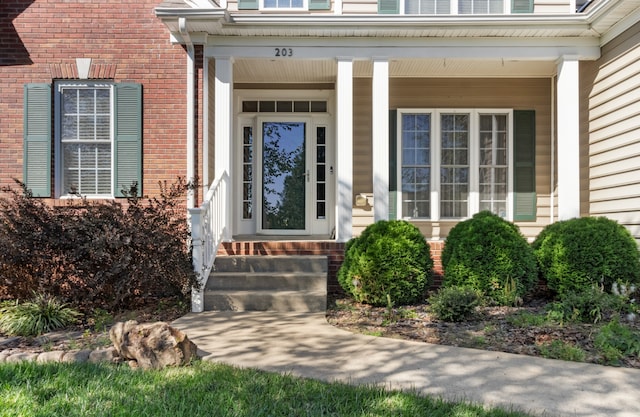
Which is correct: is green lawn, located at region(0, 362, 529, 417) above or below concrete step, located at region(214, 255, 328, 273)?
below

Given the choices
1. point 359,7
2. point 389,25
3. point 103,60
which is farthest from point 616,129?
point 103,60

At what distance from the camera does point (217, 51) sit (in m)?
6.46

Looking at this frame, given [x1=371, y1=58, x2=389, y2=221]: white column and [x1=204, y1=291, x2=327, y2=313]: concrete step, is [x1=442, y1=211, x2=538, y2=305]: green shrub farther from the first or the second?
→ [x1=204, y1=291, x2=327, y2=313]: concrete step

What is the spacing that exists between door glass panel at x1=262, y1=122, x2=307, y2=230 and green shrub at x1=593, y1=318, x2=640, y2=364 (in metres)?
4.97

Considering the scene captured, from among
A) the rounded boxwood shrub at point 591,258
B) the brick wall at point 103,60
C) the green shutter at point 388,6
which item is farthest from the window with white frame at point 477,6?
the brick wall at point 103,60

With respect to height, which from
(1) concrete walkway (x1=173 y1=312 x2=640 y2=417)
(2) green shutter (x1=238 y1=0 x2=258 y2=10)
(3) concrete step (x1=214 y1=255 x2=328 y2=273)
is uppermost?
(2) green shutter (x1=238 y1=0 x2=258 y2=10)

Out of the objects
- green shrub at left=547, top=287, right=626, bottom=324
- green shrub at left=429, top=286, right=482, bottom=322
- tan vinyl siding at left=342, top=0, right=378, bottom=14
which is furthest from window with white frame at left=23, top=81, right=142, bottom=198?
green shrub at left=547, top=287, right=626, bottom=324

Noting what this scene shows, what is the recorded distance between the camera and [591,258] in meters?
5.32

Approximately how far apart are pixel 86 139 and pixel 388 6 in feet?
15.6

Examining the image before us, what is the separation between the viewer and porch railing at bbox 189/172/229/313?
527cm

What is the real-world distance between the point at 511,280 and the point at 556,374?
2230mm

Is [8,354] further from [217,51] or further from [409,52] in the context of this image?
[409,52]

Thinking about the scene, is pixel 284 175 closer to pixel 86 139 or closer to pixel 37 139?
pixel 86 139

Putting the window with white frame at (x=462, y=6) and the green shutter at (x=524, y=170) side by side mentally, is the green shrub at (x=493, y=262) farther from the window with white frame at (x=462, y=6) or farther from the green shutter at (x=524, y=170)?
the window with white frame at (x=462, y=6)
